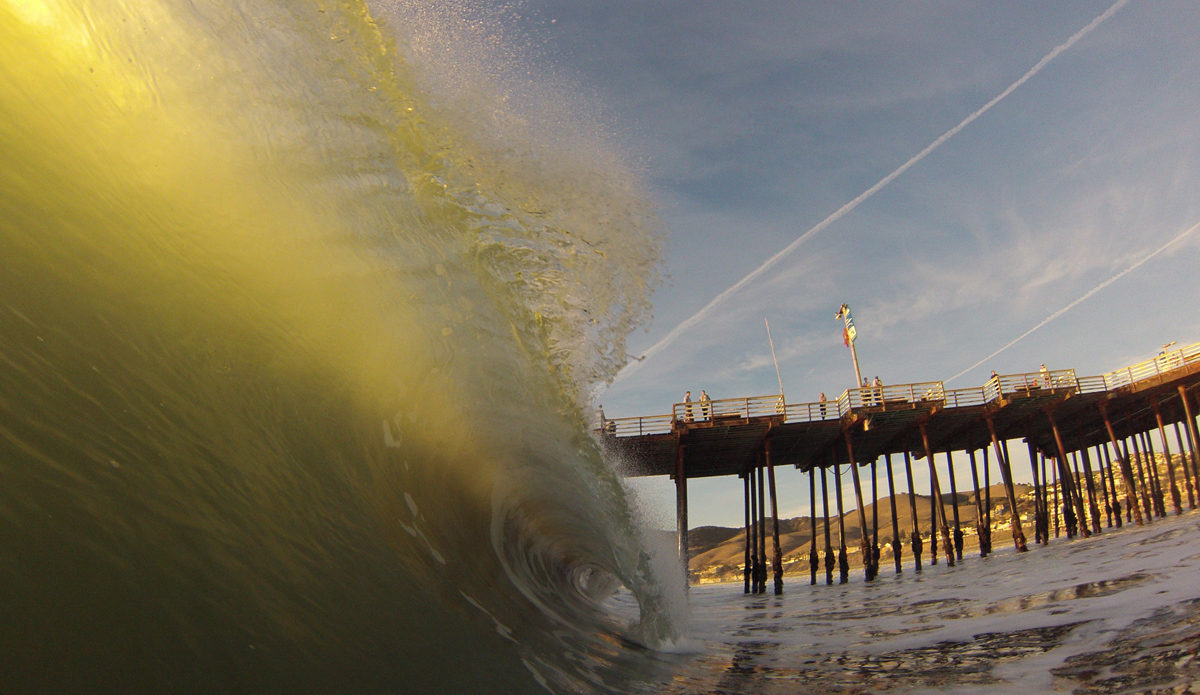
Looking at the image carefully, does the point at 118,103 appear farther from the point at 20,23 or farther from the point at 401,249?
the point at 401,249

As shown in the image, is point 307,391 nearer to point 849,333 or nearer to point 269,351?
point 269,351

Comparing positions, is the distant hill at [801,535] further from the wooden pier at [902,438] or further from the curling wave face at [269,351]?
the curling wave face at [269,351]

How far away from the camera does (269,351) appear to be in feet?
9.77

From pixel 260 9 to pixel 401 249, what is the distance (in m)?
1.57

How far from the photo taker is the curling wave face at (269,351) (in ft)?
5.13

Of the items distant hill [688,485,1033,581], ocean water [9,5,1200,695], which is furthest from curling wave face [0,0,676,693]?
distant hill [688,485,1033,581]

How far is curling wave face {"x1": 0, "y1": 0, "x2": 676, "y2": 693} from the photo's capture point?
1.56 meters

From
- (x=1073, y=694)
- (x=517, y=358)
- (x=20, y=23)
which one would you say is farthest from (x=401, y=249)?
(x=1073, y=694)

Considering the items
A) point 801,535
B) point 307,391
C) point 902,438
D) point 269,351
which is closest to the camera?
point 269,351

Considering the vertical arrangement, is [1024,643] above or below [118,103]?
below

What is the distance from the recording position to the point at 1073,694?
2.13 m

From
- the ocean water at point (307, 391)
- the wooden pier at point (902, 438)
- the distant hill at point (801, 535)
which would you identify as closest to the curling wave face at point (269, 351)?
the ocean water at point (307, 391)

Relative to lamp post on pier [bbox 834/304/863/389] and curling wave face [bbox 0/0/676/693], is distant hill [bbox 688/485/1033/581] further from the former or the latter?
curling wave face [bbox 0/0/676/693]

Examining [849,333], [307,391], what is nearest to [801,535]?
[849,333]
